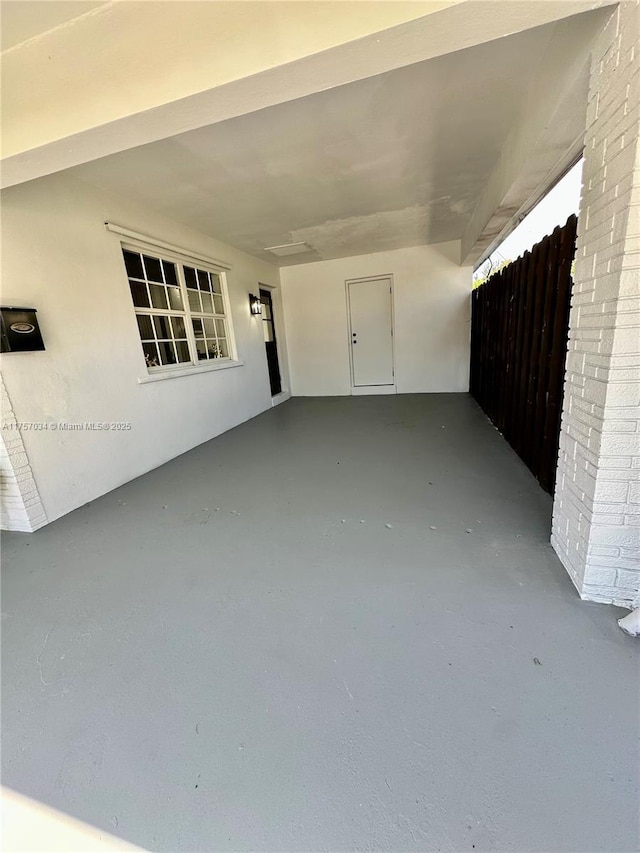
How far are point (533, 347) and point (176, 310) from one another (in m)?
3.68

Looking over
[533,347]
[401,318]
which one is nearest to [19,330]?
[533,347]

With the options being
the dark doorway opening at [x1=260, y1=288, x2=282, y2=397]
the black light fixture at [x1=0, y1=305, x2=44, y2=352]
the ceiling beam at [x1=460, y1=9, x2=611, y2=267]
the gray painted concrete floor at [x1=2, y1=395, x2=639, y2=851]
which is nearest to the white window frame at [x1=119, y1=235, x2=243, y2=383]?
the black light fixture at [x1=0, y1=305, x2=44, y2=352]

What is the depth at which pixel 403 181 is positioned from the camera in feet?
11.0

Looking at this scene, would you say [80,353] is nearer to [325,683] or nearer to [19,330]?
[19,330]

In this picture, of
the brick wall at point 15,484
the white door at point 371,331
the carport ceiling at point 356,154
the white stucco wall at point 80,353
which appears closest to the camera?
the carport ceiling at point 356,154

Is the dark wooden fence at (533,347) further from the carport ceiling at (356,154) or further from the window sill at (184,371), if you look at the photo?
the window sill at (184,371)

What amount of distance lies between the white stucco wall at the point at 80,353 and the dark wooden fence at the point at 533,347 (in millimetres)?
3509

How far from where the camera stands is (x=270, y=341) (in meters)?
6.45

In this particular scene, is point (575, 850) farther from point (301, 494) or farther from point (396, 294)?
point (396, 294)

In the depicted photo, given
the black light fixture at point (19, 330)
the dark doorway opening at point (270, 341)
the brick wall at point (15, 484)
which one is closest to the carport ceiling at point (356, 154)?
the black light fixture at point (19, 330)

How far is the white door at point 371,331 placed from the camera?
20.8 feet

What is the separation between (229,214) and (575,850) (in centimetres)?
473

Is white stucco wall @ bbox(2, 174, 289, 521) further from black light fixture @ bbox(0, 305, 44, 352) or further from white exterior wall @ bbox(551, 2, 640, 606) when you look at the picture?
white exterior wall @ bbox(551, 2, 640, 606)

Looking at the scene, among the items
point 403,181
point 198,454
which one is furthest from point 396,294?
point 198,454
